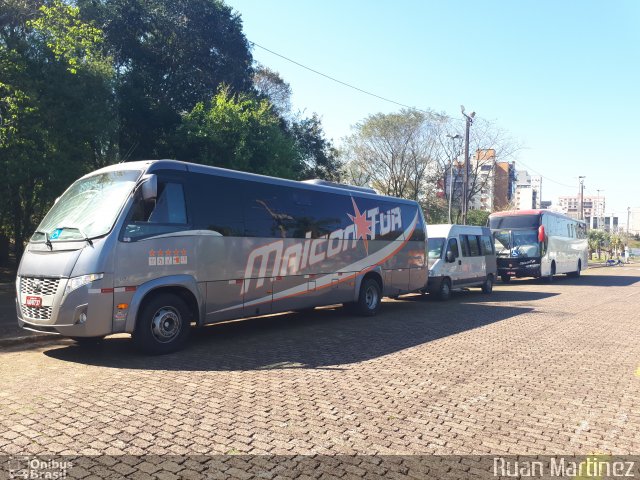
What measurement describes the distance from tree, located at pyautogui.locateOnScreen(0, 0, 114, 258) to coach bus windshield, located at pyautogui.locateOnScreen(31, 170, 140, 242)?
756cm

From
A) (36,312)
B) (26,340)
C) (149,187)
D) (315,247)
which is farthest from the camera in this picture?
(315,247)

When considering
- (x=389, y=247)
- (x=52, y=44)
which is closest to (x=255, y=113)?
(x=52, y=44)

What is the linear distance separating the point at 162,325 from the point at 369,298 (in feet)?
20.9

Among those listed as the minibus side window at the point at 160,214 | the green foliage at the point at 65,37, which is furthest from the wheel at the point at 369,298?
the green foliage at the point at 65,37

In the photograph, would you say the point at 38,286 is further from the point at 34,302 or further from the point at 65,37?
the point at 65,37

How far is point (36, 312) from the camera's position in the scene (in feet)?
24.8

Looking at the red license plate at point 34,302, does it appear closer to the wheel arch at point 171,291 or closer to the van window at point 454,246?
the wheel arch at point 171,291

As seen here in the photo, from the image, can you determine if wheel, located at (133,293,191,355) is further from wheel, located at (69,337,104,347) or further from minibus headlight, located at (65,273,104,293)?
wheel, located at (69,337,104,347)

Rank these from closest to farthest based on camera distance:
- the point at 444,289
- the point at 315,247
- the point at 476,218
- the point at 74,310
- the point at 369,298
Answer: the point at 74,310 → the point at 315,247 → the point at 369,298 → the point at 444,289 → the point at 476,218

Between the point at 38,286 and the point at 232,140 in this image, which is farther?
the point at 232,140

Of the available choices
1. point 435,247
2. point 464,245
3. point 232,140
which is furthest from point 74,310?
point 464,245

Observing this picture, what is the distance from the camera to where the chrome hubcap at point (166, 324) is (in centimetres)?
799

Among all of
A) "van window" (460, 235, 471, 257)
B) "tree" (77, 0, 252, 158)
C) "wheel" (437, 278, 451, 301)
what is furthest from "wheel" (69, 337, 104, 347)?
"tree" (77, 0, 252, 158)

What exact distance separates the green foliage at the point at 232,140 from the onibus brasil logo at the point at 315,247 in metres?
8.16
